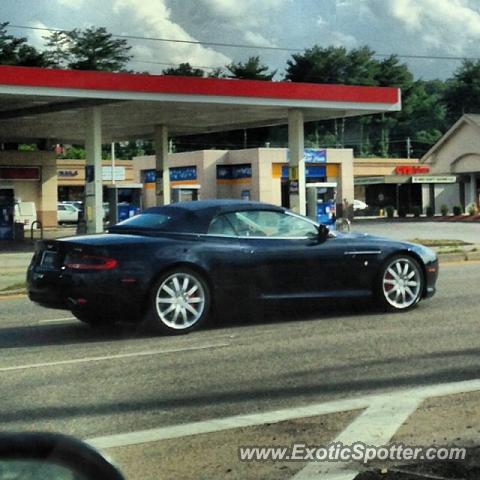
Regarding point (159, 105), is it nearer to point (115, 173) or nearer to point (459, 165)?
point (115, 173)

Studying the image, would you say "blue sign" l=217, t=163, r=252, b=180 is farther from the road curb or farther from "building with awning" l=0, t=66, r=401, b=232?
the road curb

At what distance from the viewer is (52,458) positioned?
7.25 feet

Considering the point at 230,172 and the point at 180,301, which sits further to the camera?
the point at 230,172

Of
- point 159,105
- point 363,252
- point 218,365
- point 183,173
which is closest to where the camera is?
point 218,365

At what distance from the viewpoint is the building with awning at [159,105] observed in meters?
24.3

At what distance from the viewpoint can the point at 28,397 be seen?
694 cm

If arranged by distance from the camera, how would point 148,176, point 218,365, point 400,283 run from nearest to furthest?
point 218,365 < point 400,283 < point 148,176

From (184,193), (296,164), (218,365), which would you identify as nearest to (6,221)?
(184,193)

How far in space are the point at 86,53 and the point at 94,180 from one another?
19.1 meters

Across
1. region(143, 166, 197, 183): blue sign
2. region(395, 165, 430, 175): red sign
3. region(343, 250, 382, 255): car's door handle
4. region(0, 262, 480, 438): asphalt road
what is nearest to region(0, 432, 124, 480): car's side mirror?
region(0, 262, 480, 438): asphalt road

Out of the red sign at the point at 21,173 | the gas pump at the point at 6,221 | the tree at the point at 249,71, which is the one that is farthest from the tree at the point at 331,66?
the gas pump at the point at 6,221

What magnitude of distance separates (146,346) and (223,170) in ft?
152

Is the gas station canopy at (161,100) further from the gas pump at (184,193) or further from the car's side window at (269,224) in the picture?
the car's side window at (269,224)

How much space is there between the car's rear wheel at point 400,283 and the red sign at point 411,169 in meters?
58.3
